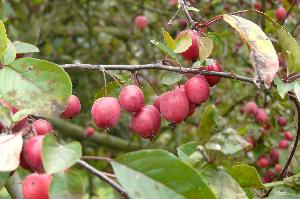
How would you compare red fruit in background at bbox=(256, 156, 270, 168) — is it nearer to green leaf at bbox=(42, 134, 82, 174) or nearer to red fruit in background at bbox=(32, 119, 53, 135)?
red fruit in background at bbox=(32, 119, 53, 135)

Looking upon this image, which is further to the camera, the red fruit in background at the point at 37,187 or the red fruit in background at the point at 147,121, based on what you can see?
the red fruit in background at the point at 147,121

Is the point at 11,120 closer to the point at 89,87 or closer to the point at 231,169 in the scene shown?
the point at 231,169

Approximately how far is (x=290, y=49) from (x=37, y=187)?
2.49 ft

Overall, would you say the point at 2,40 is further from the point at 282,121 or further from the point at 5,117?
the point at 282,121

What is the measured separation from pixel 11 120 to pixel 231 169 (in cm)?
43

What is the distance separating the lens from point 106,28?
4168 millimetres

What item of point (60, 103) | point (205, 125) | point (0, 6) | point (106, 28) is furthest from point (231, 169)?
point (106, 28)

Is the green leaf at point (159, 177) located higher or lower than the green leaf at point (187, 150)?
higher

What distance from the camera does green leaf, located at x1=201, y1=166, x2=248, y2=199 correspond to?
99 cm

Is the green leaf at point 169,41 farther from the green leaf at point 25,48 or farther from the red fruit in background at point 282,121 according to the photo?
the red fruit in background at point 282,121

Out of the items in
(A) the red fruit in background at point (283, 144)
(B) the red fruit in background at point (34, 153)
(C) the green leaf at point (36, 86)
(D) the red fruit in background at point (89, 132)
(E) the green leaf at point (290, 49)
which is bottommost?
(D) the red fruit in background at point (89, 132)

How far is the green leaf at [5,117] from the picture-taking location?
1.04 meters

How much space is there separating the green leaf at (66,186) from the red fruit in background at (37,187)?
0.06 ft

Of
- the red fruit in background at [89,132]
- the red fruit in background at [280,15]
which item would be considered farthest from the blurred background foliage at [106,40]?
the red fruit in background at [280,15]
